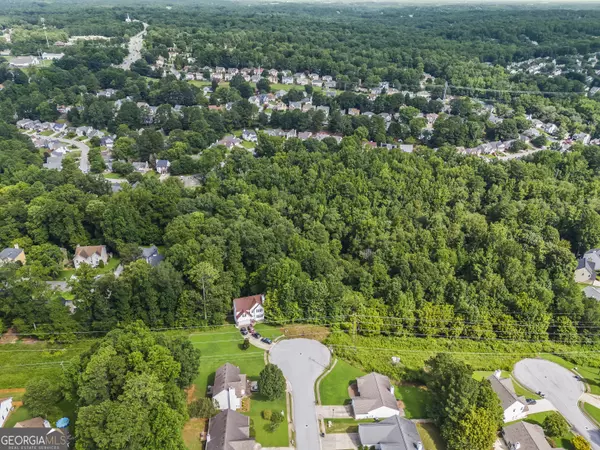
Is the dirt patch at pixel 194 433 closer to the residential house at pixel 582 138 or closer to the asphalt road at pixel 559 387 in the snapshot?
the asphalt road at pixel 559 387

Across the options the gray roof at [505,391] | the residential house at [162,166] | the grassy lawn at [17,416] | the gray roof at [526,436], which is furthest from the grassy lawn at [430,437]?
the residential house at [162,166]

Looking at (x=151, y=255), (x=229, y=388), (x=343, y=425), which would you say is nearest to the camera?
(x=343, y=425)

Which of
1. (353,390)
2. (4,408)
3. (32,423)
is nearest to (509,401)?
(353,390)

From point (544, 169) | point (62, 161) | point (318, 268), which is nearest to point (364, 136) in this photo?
point (544, 169)

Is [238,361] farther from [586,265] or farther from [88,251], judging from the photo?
[586,265]

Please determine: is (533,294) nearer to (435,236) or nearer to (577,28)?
(435,236)
